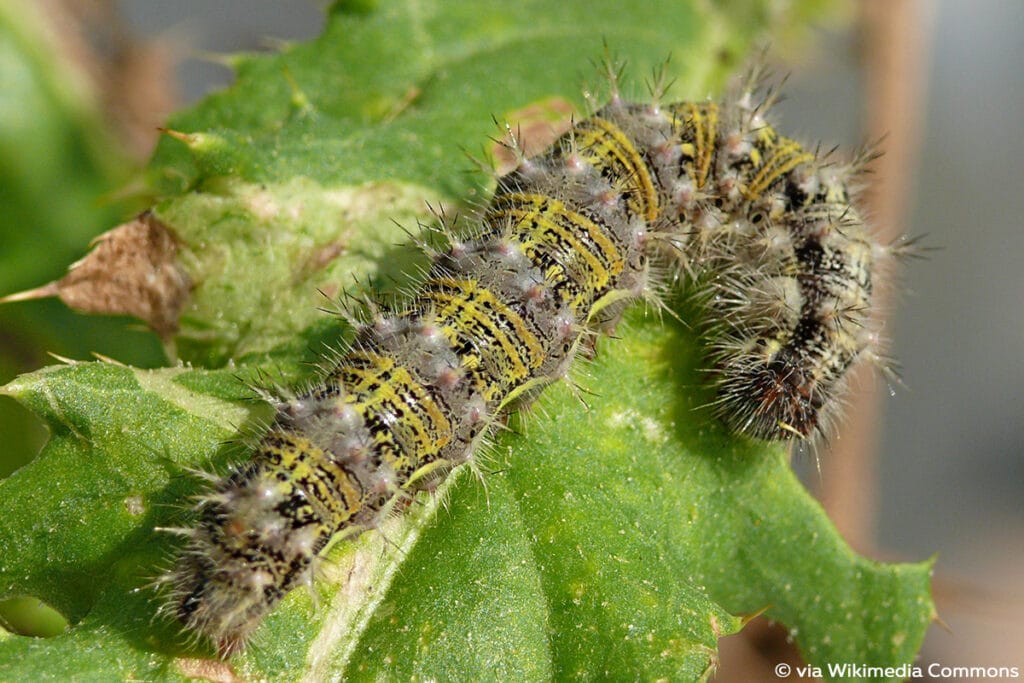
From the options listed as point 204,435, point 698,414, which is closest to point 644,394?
point 698,414

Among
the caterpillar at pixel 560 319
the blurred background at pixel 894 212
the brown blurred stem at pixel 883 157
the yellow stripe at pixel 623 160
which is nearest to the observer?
the caterpillar at pixel 560 319

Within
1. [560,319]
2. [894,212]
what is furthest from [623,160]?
[894,212]

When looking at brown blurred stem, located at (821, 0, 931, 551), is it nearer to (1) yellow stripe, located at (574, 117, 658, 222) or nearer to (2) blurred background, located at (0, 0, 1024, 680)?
(2) blurred background, located at (0, 0, 1024, 680)

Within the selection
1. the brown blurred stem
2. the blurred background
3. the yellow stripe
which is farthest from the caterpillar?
the brown blurred stem

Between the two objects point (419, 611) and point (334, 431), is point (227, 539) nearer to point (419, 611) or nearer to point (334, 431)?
point (334, 431)

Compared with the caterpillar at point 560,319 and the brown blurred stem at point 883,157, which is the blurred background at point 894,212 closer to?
the brown blurred stem at point 883,157

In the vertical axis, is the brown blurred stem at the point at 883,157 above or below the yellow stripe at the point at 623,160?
below


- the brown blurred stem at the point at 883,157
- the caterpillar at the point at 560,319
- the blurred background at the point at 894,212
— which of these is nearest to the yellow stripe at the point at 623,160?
the caterpillar at the point at 560,319
